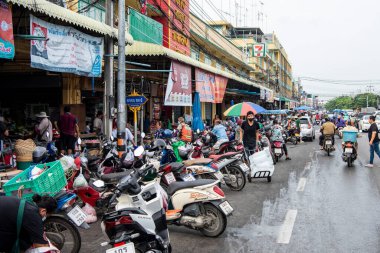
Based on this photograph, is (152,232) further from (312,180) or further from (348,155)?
(348,155)

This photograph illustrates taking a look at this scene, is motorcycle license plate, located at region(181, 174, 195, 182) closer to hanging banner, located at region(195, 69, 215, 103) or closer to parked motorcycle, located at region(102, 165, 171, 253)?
parked motorcycle, located at region(102, 165, 171, 253)

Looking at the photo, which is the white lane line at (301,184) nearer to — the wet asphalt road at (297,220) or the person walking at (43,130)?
the wet asphalt road at (297,220)

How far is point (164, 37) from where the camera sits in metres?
24.4

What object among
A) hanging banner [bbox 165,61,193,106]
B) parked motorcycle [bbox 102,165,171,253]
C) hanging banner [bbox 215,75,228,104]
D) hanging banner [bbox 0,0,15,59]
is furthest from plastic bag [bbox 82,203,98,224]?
hanging banner [bbox 215,75,228,104]

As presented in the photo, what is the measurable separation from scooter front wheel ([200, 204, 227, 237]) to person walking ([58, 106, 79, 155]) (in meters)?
6.57

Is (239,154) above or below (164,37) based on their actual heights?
below

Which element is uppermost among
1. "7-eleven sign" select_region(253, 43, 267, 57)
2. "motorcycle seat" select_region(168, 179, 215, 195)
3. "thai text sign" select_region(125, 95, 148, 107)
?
"7-eleven sign" select_region(253, 43, 267, 57)

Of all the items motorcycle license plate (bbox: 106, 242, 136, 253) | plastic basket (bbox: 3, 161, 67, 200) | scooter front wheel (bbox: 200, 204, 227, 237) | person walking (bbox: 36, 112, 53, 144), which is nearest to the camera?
motorcycle license plate (bbox: 106, 242, 136, 253)

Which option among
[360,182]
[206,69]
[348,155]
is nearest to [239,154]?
[360,182]

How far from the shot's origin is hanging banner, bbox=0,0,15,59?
23.1 ft

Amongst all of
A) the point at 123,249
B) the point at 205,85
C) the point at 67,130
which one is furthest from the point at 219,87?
the point at 123,249

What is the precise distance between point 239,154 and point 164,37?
16.2 m

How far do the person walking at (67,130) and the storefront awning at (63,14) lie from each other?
2590 mm

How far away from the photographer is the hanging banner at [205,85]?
16.8 m
